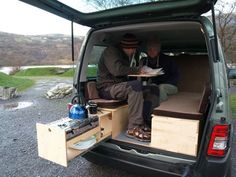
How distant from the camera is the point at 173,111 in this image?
1.93 m

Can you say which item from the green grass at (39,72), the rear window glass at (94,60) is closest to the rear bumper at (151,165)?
the rear window glass at (94,60)

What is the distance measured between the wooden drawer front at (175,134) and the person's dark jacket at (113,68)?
0.79 meters

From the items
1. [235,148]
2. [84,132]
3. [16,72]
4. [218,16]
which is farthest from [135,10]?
[16,72]

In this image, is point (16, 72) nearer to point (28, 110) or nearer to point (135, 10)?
point (28, 110)

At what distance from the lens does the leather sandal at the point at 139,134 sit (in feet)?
7.06

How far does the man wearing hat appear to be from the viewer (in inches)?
90.9

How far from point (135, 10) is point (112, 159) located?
4.66ft

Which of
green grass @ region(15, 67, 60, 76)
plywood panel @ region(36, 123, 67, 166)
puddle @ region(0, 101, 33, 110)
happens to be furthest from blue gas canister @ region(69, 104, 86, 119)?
green grass @ region(15, 67, 60, 76)

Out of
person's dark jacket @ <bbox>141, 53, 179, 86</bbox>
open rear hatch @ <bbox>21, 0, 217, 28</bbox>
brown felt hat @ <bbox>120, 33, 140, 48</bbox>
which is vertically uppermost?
open rear hatch @ <bbox>21, 0, 217, 28</bbox>

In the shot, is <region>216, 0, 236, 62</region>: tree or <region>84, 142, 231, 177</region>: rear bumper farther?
<region>216, 0, 236, 62</region>: tree

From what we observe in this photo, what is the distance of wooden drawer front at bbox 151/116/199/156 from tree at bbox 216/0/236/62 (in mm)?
6237

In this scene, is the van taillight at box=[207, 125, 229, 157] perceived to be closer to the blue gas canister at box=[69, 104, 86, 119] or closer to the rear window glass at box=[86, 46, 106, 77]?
the blue gas canister at box=[69, 104, 86, 119]

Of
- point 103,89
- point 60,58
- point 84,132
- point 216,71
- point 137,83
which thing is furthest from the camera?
point 60,58

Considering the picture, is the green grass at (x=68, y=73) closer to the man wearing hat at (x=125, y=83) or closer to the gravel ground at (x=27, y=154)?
the gravel ground at (x=27, y=154)
